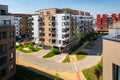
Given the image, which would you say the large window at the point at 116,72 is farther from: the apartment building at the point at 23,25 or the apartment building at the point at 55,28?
the apartment building at the point at 23,25

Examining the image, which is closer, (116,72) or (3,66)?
(116,72)

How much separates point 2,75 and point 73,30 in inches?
2218

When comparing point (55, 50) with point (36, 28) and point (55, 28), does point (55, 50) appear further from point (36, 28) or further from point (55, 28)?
point (36, 28)

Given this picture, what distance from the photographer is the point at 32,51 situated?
80688 mm

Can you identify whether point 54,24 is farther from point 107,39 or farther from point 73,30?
point 107,39

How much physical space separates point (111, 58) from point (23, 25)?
114 meters

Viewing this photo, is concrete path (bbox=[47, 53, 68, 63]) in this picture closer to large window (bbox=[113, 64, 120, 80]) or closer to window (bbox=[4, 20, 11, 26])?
window (bbox=[4, 20, 11, 26])

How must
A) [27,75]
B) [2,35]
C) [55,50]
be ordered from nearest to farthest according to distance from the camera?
[2,35], [27,75], [55,50]

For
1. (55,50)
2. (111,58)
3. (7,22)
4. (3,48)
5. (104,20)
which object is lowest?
(55,50)

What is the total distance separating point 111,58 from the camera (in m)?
12.7

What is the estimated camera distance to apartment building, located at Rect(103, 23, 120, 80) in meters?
12.2

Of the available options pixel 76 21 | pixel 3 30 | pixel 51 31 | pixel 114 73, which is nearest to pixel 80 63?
pixel 51 31

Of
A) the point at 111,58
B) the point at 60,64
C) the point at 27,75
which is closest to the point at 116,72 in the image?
the point at 111,58

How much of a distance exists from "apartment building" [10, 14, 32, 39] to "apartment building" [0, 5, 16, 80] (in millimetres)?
71729
